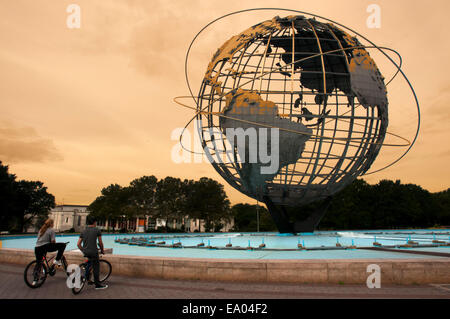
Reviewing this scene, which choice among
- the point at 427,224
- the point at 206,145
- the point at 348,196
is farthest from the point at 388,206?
the point at 206,145

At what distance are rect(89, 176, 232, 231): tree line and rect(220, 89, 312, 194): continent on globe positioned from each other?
50070 millimetres

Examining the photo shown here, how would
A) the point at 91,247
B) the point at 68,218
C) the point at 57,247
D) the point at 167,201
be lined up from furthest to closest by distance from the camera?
1. the point at 68,218
2. the point at 167,201
3. the point at 57,247
4. the point at 91,247

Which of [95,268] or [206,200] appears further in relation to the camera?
[206,200]

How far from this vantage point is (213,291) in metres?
7.15

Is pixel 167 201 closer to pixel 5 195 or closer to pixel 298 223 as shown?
pixel 5 195

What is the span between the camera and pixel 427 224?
75375mm

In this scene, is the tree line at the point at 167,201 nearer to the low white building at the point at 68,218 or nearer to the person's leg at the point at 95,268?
the low white building at the point at 68,218

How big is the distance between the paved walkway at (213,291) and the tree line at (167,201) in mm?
59773

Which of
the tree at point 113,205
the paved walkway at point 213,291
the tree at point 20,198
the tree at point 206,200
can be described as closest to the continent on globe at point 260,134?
the paved walkway at point 213,291

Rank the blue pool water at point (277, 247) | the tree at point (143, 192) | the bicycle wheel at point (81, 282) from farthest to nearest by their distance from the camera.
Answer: the tree at point (143, 192) → the blue pool water at point (277, 247) → the bicycle wheel at point (81, 282)

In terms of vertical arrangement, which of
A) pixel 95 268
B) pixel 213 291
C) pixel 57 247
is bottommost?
pixel 213 291

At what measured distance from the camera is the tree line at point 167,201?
67688 millimetres

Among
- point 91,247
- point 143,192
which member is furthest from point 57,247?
point 143,192

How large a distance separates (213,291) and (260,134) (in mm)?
12650
